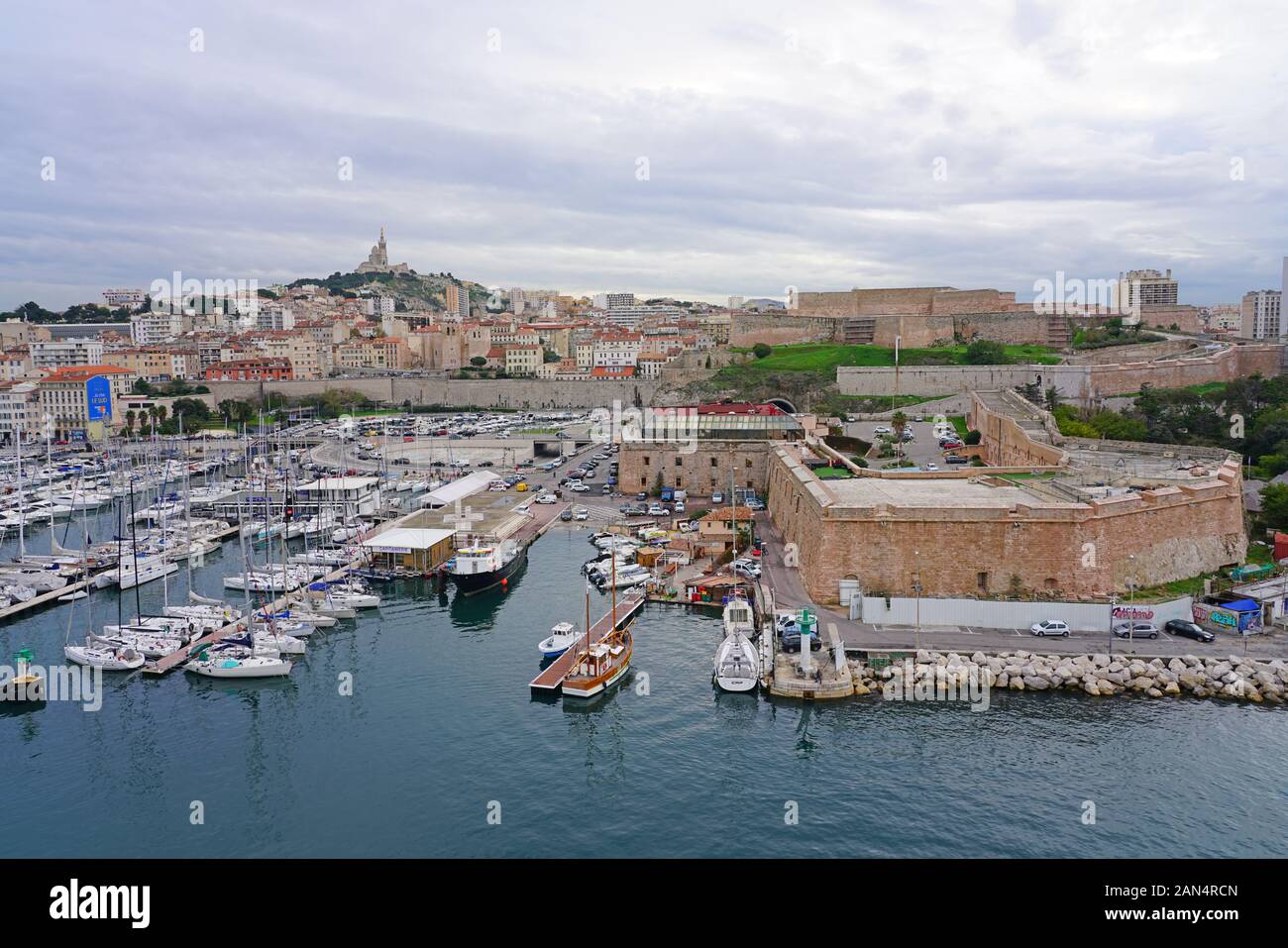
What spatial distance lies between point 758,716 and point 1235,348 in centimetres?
3202

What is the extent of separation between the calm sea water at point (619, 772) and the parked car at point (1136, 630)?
1.73 meters

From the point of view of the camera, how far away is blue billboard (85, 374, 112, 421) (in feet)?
142

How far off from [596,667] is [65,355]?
185 ft

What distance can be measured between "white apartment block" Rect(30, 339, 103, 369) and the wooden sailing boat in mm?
54167

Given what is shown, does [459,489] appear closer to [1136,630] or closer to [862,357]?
[1136,630]

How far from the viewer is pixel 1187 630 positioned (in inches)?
536

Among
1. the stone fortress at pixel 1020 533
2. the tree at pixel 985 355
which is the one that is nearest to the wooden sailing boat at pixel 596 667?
the stone fortress at pixel 1020 533

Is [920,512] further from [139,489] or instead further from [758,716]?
[139,489]

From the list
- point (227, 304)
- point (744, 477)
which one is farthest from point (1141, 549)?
point (227, 304)

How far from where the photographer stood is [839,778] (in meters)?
10.4

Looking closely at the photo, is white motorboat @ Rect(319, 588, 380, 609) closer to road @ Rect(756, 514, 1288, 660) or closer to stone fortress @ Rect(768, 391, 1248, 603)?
stone fortress @ Rect(768, 391, 1248, 603)

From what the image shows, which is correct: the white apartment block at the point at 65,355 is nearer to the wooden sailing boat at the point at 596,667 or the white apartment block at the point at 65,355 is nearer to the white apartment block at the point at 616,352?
the white apartment block at the point at 616,352

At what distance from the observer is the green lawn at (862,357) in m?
39.7

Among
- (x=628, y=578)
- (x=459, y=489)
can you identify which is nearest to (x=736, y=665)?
(x=628, y=578)
